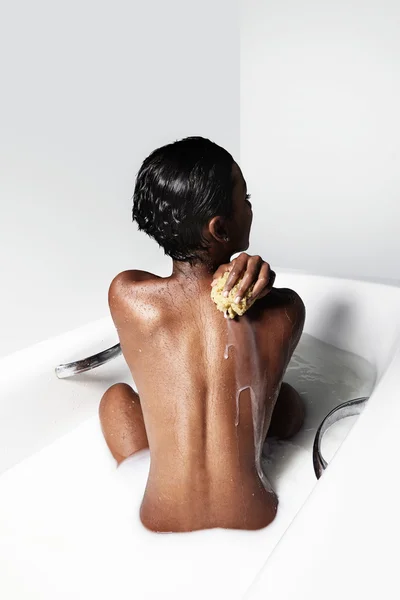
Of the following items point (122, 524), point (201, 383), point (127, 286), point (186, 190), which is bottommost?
point (122, 524)

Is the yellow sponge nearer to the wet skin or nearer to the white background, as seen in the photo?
the wet skin

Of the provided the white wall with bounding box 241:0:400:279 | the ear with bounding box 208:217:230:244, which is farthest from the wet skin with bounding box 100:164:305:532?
the white wall with bounding box 241:0:400:279

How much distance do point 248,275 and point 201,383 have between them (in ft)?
0.52

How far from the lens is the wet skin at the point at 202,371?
2.80ft

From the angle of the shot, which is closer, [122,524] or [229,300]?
[229,300]

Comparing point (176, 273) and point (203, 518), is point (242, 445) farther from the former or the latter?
point (176, 273)

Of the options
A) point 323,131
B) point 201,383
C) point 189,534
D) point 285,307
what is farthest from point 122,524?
point 323,131

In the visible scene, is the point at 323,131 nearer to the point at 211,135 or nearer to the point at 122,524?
the point at 211,135

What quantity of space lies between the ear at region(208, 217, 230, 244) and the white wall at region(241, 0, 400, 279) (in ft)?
4.24

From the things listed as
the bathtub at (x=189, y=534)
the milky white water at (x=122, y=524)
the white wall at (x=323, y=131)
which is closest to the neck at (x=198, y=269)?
the bathtub at (x=189, y=534)

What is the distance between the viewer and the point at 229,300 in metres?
0.82

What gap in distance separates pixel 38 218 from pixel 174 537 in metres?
1.05

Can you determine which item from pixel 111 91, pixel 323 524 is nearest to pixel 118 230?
pixel 111 91

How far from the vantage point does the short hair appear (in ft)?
2.68
